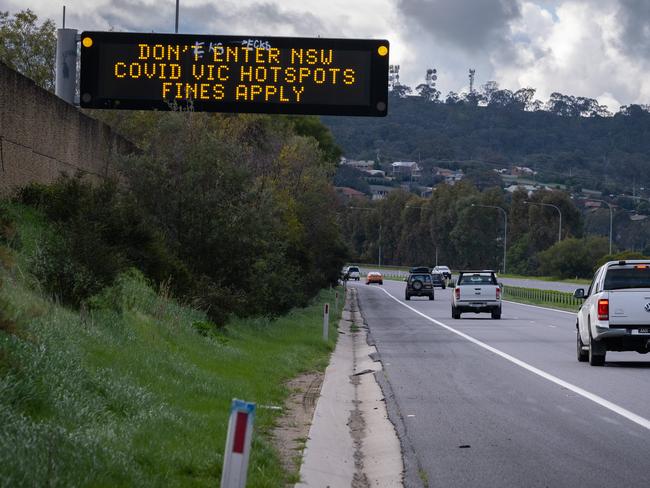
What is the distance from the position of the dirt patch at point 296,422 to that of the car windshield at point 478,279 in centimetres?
2746

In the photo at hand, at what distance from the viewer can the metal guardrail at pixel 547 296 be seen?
2582 inches

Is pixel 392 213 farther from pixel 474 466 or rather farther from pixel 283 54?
pixel 474 466

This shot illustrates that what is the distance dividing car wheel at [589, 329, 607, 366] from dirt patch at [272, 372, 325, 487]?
5092 mm

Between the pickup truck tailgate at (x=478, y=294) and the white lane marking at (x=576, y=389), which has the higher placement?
the pickup truck tailgate at (x=478, y=294)

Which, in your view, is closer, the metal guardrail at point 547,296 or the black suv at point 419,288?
the metal guardrail at point 547,296

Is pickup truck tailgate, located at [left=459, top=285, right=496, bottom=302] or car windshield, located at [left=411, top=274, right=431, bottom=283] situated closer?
pickup truck tailgate, located at [left=459, top=285, right=496, bottom=302]

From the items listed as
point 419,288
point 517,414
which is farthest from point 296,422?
point 419,288

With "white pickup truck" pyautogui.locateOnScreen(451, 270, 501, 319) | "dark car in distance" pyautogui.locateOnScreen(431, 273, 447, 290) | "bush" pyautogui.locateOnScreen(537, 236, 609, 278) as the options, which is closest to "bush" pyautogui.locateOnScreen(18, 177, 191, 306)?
"white pickup truck" pyautogui.locateOnScreen(451, 270, 501, 319)

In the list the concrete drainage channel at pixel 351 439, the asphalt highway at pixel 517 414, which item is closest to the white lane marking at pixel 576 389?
the asphalt highway at pixel 517 414

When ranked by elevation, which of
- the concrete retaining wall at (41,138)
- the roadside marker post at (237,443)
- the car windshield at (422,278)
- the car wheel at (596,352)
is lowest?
the car wheel at (596,352)

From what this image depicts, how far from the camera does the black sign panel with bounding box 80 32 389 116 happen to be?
24.2m

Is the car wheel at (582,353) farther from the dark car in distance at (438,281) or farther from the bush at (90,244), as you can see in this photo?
the dark car in distance at (438,281)

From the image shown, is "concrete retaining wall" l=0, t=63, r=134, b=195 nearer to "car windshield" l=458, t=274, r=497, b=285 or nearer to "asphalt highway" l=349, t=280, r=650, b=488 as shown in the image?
"asphalt highway" l=349, t=280, r=650, b=488

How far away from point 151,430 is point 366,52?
593 inches
